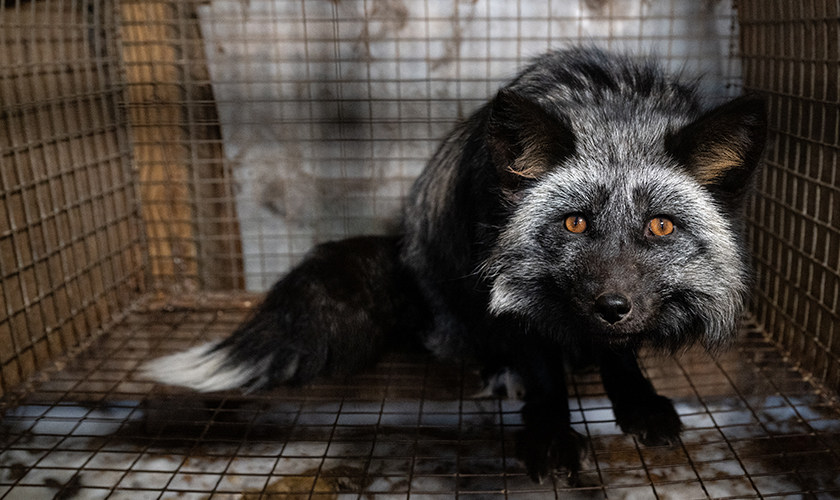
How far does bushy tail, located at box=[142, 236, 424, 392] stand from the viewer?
2369 millimetres

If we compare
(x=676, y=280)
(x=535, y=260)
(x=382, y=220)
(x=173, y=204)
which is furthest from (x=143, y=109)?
(x=676, y=280)

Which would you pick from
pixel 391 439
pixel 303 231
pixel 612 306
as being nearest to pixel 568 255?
pixel 612 306

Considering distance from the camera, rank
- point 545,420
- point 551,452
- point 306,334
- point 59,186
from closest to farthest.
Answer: point 551,452, point 545,420, point 306,334, point 59,186

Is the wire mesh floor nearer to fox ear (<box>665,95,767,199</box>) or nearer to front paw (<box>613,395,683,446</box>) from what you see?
front paw (<box>613,395,683,446</box>)

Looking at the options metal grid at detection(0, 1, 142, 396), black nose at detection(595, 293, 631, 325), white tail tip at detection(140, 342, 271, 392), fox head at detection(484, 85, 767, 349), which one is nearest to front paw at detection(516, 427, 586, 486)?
fox head at detection(484, 85, 767, 349)

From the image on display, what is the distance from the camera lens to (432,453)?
2.00m

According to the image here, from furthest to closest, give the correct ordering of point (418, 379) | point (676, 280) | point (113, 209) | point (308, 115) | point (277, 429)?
point (308, 115) < point (113, 209) < point (418, 379) < point (277, 429) < point (676, 280)

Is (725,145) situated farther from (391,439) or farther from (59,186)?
(59,186)

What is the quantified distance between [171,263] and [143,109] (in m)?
0.79

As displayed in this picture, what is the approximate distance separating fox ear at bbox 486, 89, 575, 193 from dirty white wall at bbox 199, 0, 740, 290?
121cm

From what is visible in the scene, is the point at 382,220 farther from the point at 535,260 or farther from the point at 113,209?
the point at 535,260

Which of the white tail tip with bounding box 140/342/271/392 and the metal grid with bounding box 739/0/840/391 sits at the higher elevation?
the metal grid with bounding box 739/0/840/391

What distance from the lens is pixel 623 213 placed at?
176cm

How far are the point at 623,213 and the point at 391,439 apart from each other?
1018 mm
